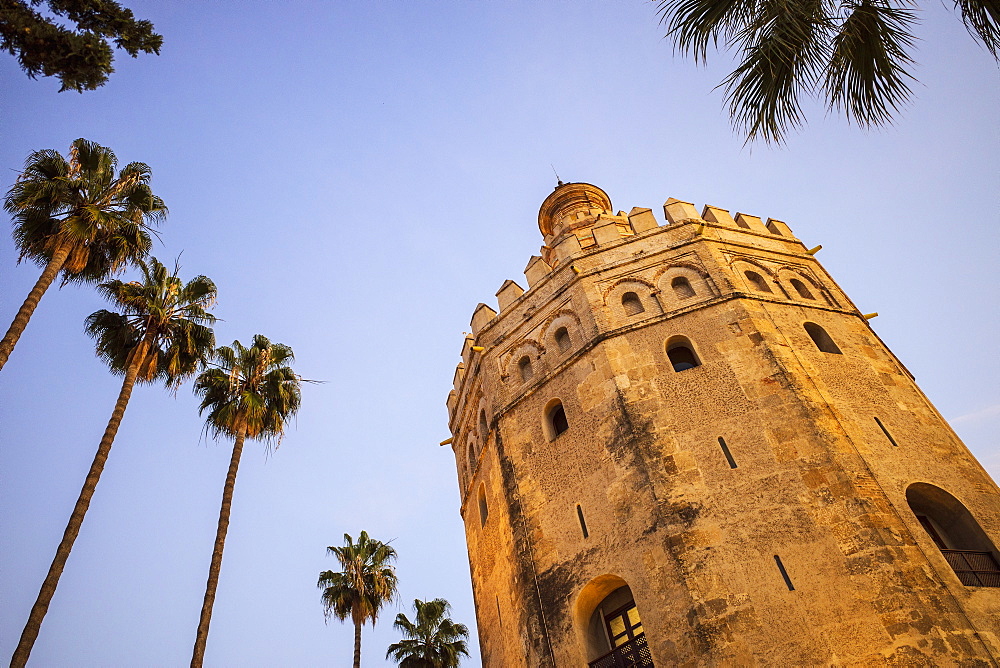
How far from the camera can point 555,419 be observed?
52.0 ft

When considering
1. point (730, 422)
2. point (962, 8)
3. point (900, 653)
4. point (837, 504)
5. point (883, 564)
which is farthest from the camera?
point (730, 422)

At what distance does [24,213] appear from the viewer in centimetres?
1362

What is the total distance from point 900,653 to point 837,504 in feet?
7.73

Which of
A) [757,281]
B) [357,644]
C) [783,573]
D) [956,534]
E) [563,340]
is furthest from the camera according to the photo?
[357,644]

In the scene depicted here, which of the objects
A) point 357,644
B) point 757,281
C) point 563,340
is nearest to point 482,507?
→ point 563,340

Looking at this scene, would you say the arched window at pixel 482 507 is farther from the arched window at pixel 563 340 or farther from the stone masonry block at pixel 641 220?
the stone masonry block at pixel 641 220

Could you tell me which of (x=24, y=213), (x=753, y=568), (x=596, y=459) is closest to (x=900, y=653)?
(x=753, y=568)

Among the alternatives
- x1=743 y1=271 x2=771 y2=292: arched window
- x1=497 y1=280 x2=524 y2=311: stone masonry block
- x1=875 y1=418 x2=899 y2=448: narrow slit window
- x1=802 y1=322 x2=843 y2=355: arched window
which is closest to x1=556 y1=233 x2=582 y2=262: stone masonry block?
x1=497 y1=280 x2=524 y2=311: stone masonry block

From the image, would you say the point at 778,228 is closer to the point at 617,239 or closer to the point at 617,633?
the point at 617,239

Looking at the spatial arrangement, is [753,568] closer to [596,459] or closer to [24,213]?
[596,459]

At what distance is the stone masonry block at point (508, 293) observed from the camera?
735 inches

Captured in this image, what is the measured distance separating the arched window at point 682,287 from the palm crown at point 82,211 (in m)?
11.7

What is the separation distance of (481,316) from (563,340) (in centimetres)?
325

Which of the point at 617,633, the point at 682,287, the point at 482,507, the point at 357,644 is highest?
the point at 682,287
